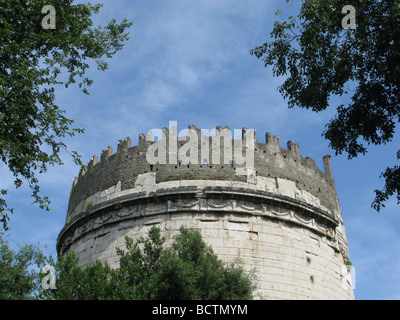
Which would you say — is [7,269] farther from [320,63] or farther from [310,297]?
[320,63]

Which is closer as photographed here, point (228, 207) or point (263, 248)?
point (263, 248)

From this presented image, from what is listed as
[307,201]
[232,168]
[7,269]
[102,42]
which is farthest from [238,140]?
[7,269]

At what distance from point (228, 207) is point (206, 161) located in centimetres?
189

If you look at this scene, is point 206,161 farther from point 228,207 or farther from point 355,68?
point 355,68

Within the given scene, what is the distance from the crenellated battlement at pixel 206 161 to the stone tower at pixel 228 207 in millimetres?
36

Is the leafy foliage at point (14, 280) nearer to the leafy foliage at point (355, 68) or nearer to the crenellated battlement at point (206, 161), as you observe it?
the crenellated battlement at point (206, 161)

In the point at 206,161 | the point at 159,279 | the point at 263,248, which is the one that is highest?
the point at 206,161

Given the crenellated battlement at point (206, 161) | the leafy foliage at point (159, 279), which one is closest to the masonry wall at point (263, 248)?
the crenellated battlement at point (206, 161)

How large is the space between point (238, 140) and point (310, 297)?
19.0ft

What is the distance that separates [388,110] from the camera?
31.0 feet

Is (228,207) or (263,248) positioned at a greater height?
(228,207)

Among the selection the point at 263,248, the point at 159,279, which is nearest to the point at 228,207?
the point at 263,248

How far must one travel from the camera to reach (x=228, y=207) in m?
14.6

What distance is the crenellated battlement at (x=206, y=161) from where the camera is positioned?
15.4 m
